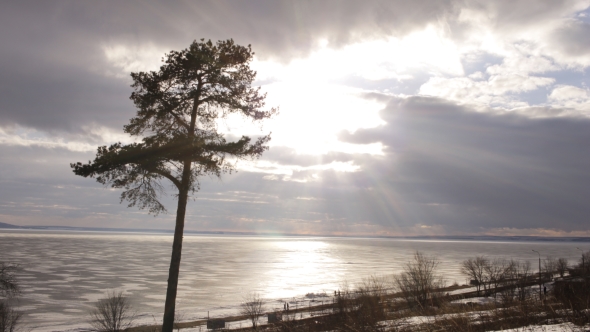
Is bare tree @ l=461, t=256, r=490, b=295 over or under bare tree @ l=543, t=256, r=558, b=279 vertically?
over

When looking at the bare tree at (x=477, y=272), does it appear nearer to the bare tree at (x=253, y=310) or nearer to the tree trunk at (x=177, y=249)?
the bare tree at (x=253, y=310)

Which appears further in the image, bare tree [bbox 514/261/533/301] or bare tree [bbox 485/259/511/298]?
bare tree [bbox 485/259/511/298]

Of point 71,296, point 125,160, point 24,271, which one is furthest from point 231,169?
point 24,271

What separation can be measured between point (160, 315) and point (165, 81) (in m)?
26.2

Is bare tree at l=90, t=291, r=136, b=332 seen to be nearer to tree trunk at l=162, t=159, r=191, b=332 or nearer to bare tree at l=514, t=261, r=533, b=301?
Answer: tree trunk at l=162, t=159, r=191, b=332

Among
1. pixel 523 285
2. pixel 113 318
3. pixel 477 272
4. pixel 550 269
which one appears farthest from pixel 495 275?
pixel 113 318

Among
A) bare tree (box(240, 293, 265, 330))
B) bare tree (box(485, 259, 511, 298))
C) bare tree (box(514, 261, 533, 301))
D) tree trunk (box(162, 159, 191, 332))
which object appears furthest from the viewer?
bare tree (box(485, 259, 511, 298))

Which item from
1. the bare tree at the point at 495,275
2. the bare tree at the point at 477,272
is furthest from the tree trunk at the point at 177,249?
the bare tree at the point at 477,272

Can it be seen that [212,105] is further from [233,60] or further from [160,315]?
[160,315]

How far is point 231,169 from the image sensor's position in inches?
762

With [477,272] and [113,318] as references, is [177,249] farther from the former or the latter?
[477,272]

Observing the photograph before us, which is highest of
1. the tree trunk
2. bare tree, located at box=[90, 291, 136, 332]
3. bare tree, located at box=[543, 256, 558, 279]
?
the tree trunk

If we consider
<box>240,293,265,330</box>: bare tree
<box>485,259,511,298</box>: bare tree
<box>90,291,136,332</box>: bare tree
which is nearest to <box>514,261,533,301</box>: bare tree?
<box>485,259,511,298</box>: bare tree

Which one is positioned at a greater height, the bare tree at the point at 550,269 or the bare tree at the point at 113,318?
the bare tree at the point at 113,318
